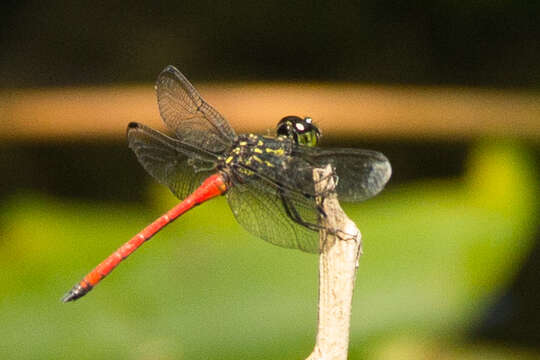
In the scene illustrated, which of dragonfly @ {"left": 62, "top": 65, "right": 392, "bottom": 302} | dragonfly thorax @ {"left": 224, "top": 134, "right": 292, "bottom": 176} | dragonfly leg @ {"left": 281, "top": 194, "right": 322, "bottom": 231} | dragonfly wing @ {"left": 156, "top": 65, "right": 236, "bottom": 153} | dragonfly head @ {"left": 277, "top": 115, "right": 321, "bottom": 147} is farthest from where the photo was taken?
dragonfly wing @ {"left": 156, "top": 65, "right": 236, "bottom": 153}

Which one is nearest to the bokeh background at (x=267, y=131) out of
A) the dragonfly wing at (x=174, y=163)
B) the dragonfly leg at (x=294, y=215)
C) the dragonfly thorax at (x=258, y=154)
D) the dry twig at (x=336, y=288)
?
the dragonfly thorax at (x=258, y=154)

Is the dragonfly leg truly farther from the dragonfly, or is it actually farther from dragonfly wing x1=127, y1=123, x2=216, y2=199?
dragonfly wing x1=127, y1=123, x2=216, y2=199

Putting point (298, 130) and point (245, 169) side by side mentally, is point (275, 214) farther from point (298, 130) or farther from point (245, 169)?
point (298, 130)

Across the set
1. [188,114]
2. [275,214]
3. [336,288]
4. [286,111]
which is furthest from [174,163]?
[286,111]

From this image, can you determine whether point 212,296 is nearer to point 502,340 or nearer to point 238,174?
point 238,174

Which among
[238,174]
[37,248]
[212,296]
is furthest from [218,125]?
[37,248]

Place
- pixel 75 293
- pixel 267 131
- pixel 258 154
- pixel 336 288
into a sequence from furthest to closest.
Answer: pixel 267 131 < pixel 258 154 < pixel 75 293 < pixel 336 288

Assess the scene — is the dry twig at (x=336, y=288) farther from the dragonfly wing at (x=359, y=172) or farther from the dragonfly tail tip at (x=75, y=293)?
the dragonfly tail tip at (x=75, y=293)

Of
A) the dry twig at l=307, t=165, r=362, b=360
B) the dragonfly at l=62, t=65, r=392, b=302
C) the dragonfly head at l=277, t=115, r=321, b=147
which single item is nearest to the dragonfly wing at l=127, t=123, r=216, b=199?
the dragonfly at l=62, t=65, r=392, b=302
